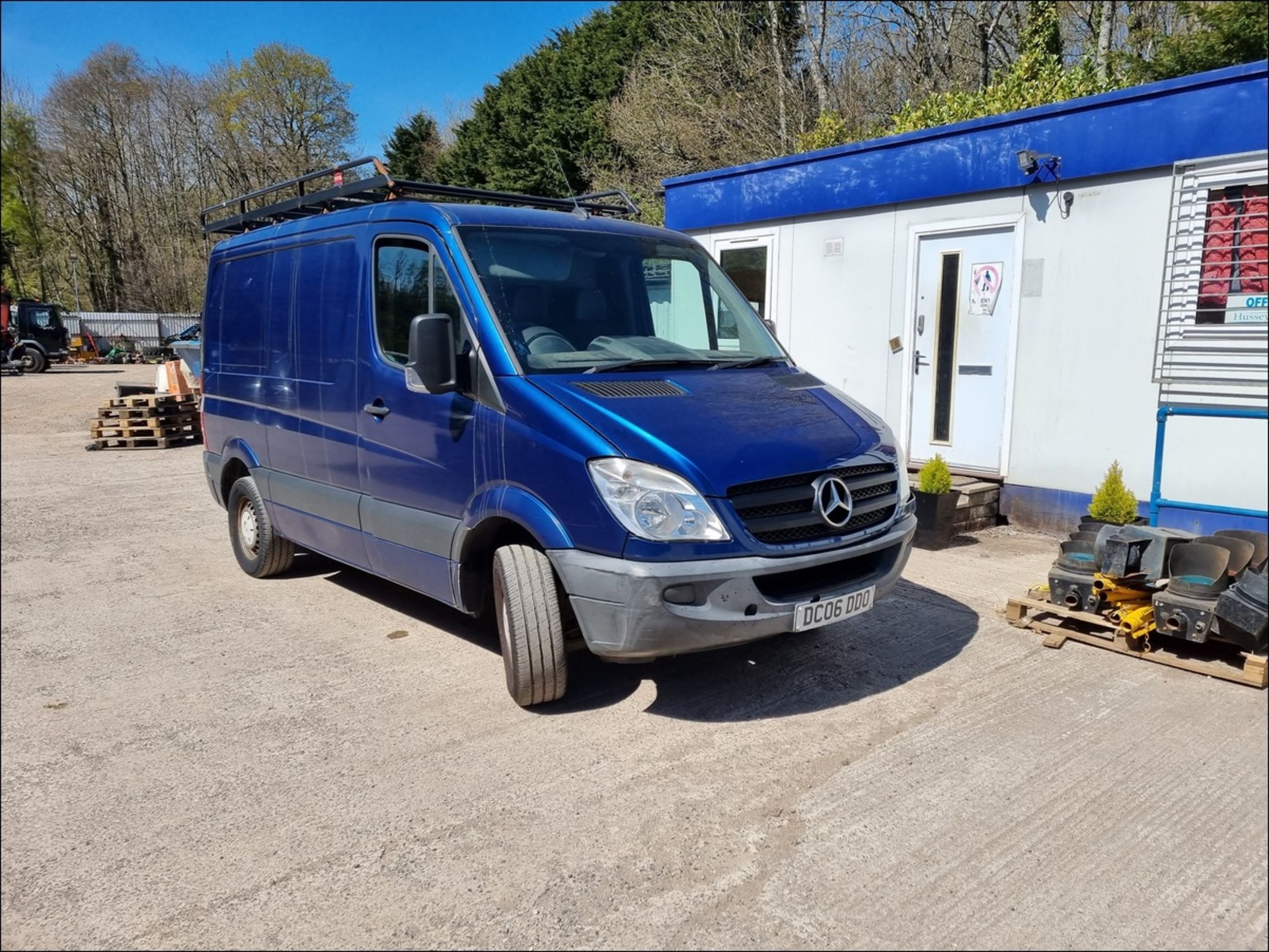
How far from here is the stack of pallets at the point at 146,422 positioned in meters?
9.95

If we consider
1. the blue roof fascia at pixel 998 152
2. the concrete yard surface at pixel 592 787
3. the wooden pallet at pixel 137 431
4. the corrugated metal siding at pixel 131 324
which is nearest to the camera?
the concrete yard surface at pixel 592 787

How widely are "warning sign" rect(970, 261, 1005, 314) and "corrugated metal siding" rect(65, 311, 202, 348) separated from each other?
638 cm

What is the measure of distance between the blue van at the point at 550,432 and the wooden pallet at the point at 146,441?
17.1 ft

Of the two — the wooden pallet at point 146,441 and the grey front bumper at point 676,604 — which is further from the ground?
the grey front bumper at point 676,604

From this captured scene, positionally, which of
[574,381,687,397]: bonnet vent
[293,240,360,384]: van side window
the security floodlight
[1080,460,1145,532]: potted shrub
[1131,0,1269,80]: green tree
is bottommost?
[1080,460,1145,532]: potted shrub

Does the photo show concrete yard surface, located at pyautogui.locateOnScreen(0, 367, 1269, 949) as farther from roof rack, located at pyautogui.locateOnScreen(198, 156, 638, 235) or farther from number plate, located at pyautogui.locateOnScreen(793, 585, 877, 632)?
roof rack, located at pyautogui.locateOnScreen(198, 156, 638, 235)

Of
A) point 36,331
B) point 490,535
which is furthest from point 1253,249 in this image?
point 36,331

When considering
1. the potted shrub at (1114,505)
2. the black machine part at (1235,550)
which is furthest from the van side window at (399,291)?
the potted shrub at (1114,505)

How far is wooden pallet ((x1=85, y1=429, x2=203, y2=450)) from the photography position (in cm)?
998

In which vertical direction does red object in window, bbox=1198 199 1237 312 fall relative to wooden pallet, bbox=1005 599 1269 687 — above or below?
above

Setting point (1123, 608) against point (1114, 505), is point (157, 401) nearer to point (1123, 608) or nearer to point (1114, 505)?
point (1114, 505)

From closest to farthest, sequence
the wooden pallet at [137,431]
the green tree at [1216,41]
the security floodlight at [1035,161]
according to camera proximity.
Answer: the security floodlight at [1035,161] → the wooden pallet at [137,431] → the green tree at [1216,41]

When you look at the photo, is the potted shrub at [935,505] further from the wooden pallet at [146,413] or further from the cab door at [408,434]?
the wooden pallet at [146,413]

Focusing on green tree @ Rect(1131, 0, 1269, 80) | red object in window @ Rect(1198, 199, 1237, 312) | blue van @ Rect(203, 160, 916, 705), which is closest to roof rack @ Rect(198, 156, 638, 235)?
blue van @ Rect(203, 160, 916, 705)
